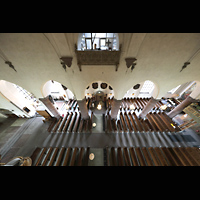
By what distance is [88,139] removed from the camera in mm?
6934

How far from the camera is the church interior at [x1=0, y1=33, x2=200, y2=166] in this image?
3662 mm

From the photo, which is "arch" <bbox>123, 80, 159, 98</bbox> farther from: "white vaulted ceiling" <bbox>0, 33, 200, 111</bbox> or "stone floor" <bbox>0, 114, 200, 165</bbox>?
"stone floor" <bbox>0, 114, 200, 165</bbox>

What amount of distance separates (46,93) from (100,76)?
177 inches

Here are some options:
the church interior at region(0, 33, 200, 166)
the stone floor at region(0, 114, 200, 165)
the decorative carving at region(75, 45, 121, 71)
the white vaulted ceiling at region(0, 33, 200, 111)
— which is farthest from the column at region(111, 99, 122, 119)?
the decorative carving at region(75, 45, 121, 71)

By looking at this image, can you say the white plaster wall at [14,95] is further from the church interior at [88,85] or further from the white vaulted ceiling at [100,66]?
the white vaulted ceiling at [100,66]

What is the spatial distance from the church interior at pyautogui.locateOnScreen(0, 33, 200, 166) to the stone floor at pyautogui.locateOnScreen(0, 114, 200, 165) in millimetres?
69

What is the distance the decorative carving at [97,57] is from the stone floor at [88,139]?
5.92m

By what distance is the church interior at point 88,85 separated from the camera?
3662mm

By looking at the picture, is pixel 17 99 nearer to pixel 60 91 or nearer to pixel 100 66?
pixel 60 91

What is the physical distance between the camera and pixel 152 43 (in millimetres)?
3627

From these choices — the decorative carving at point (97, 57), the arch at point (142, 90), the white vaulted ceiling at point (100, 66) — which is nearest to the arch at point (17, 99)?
the white vaulted ceiling at point (100, 66)

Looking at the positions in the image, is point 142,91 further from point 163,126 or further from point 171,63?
point 171,63
